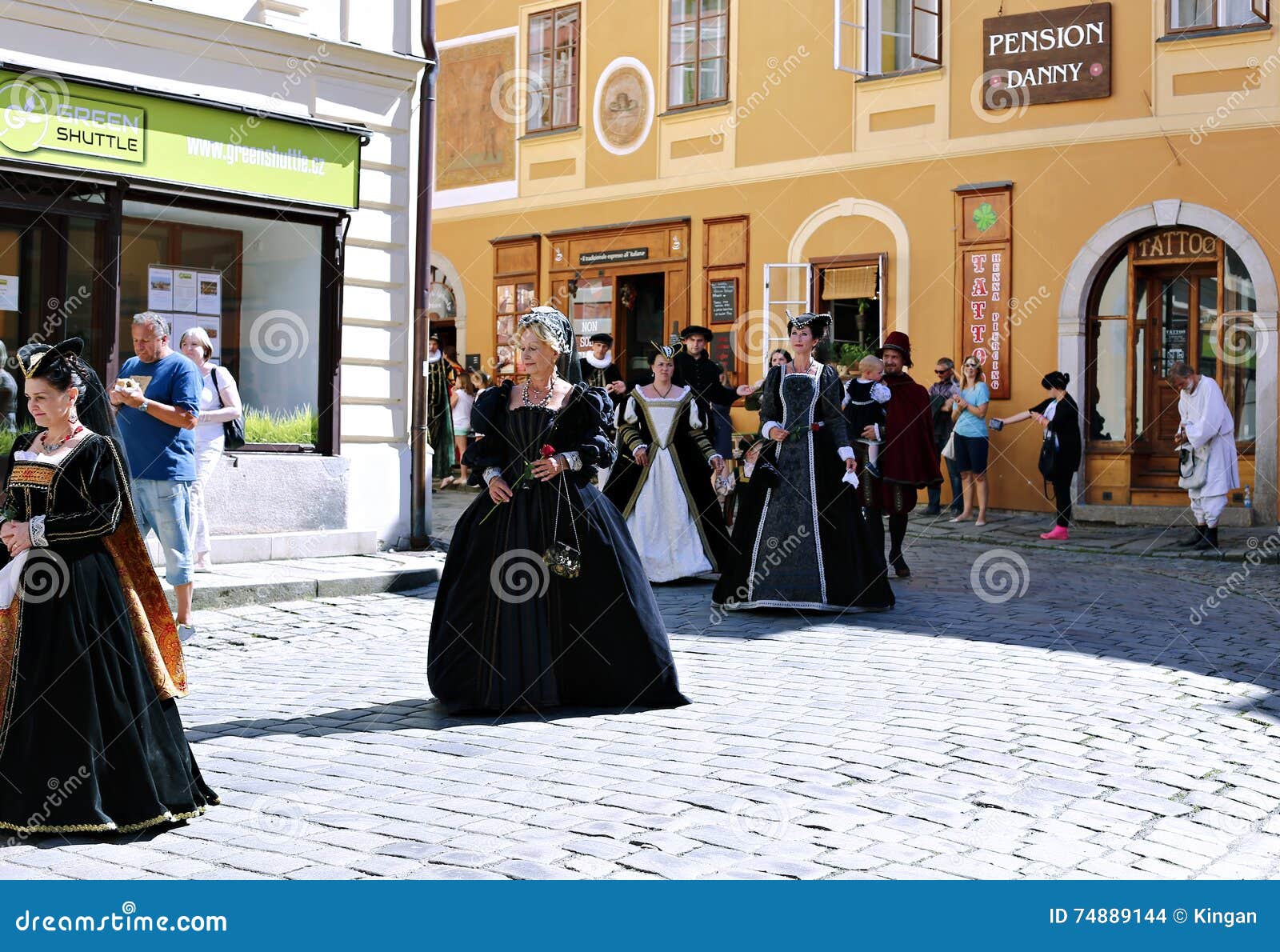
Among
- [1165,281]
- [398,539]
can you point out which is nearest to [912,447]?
[398,539]

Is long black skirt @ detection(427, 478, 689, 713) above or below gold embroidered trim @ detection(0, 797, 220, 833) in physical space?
above

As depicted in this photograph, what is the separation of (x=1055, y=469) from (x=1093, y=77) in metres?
4.78

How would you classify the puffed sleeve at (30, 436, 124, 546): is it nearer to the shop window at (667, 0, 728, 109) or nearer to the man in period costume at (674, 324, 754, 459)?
the man in period costume at (674, 324, 754, 459)

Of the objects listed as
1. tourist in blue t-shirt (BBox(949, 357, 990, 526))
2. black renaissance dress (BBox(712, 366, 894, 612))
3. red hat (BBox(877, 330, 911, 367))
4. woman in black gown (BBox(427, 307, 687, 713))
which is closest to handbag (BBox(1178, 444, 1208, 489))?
tourist in blue t-shirt (BBox(949, 357, 990, 526))

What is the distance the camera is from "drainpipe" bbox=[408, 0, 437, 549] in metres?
13.9

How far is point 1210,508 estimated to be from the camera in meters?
15.1

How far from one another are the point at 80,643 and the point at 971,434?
14366mm

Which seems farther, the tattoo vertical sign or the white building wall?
the tattoo vertical sign

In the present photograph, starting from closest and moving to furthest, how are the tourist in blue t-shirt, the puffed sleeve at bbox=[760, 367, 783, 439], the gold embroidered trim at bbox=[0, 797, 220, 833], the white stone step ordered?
the gold embroidered trim at bbox=[0, 797, 220, 833] < the puffed sleeve at bbox=[760, 367, 783, 439] < the white stone step < the tourist in blue t-shirt

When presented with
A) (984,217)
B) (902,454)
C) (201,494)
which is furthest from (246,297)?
(984,217)

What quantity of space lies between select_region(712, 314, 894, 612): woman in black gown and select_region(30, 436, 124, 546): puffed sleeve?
5870 millimetres

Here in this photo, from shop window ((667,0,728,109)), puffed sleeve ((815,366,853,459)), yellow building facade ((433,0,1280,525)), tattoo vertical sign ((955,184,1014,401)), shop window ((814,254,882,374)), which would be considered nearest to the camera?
puffed sleeve ((815,366,853,459))

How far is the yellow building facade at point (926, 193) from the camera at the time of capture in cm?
1772

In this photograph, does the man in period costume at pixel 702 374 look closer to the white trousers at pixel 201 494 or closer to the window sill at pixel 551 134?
the white trousers at pixel 201 494
